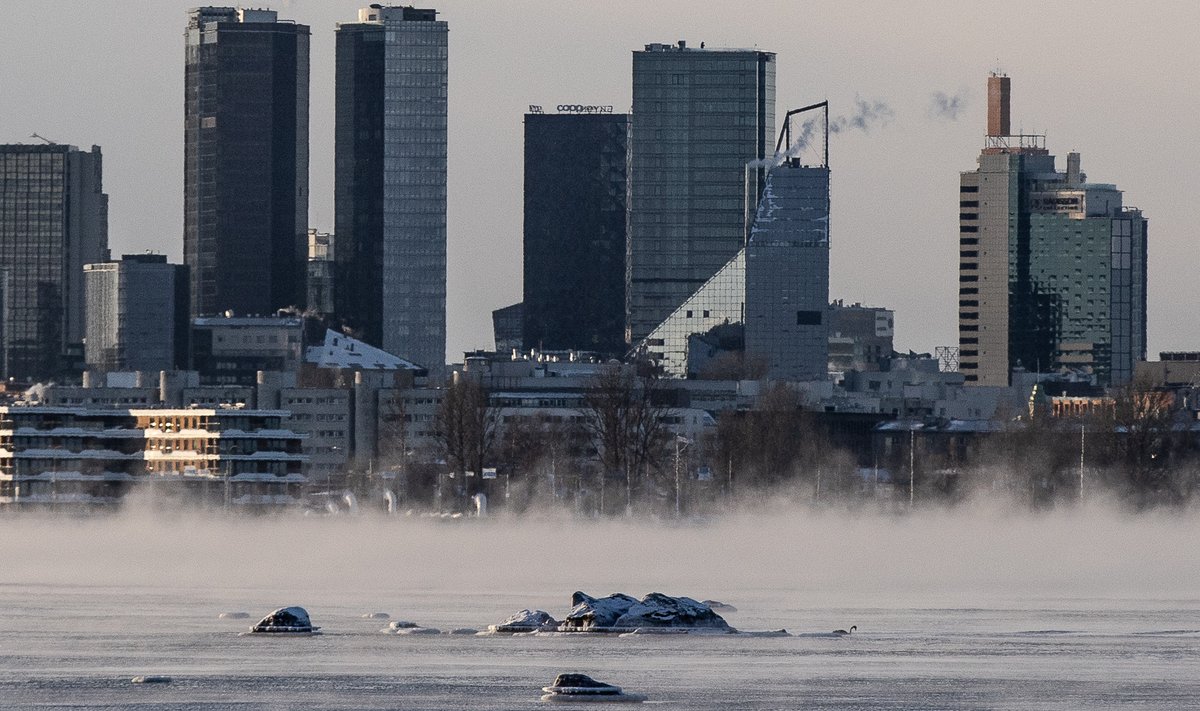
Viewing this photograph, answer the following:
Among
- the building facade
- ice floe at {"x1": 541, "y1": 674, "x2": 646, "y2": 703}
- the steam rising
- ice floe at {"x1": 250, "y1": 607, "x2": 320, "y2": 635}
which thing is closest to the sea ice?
the steam rising

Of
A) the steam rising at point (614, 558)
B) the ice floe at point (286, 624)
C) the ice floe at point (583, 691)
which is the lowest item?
the steam rising at point (614, 558)

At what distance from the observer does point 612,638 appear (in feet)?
247

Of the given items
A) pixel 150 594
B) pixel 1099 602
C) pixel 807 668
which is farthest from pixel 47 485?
pixel 807 668

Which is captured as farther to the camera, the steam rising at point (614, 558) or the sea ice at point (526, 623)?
the steam rising at point (614, 558)

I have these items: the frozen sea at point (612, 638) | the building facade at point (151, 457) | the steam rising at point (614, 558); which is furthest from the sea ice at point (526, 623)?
the building facade at point (151, 457)

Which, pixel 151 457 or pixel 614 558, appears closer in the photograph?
pixel 614 558

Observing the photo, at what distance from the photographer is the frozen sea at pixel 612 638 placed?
204 feet

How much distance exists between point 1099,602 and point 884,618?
11.7 m

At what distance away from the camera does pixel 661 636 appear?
249 ft

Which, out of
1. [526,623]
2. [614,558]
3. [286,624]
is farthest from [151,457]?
[526,623]

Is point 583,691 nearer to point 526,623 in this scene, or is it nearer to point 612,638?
point 612,638

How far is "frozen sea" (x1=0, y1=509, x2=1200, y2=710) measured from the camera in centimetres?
6212

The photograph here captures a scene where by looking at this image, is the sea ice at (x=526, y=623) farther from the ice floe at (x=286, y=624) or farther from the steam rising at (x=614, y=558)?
the ice floe at (x=286, y=624)

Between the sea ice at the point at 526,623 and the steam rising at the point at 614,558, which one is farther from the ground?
the sea ice at the point at 526,623
